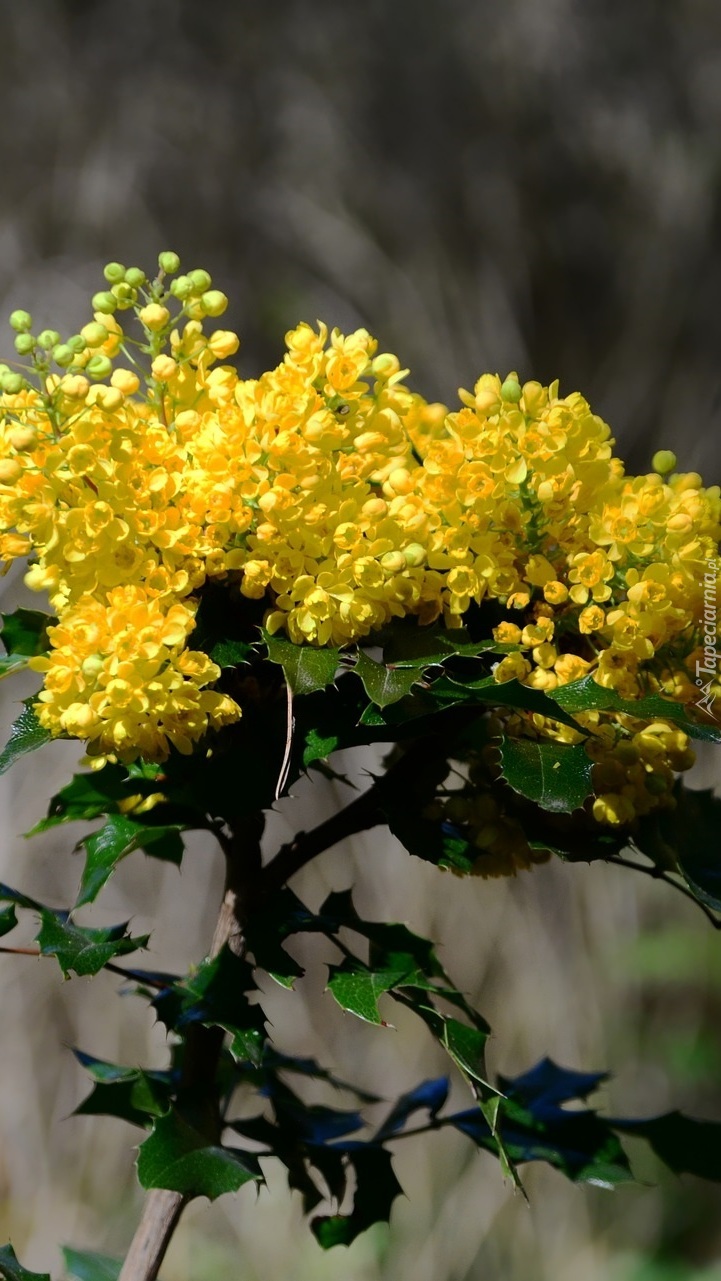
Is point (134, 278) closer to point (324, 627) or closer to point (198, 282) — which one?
point (198, 282)

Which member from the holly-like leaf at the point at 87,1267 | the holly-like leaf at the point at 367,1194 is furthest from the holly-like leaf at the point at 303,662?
the holly-like leaf at the point at 87,1267

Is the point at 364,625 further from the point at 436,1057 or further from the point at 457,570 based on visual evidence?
the point at 436,1057

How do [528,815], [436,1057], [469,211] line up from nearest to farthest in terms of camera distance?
[528,815] < [436,1057] < [469,211]

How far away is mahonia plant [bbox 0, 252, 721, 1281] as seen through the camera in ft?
1.49

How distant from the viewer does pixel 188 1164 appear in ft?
1.78

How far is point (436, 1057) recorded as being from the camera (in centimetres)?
148

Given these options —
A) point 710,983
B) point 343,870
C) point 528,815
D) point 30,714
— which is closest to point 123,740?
point 30,714

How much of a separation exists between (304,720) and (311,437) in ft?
0.45

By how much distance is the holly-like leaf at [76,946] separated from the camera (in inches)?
19.4

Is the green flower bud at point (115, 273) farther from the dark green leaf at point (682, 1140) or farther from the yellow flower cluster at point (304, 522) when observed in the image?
the dark green leaf at point (682, 1140)

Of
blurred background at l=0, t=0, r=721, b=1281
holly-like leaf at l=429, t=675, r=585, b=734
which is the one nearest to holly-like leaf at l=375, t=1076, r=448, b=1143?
holly-like leaf at l=429, t=675, r=585, b=734

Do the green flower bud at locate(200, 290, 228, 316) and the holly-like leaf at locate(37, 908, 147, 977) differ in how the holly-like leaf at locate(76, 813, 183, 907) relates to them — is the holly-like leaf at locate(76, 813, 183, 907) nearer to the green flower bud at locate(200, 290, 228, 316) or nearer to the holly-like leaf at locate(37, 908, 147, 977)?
the holly-like leaf at locate(37, 908, 147, 977)

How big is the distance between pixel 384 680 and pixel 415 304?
1170 millimetres

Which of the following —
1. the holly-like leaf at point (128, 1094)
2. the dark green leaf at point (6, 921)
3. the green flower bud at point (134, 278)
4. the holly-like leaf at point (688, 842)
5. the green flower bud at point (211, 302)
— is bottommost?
the holly-like leaf at point (128, 1094)
